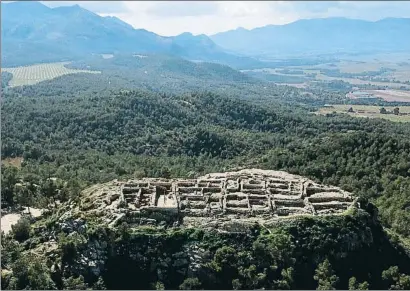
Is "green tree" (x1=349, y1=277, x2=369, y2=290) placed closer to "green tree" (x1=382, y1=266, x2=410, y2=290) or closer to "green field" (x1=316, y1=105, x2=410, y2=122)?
"green tree" (x1=382, y1=266, x2=410, y2=290)

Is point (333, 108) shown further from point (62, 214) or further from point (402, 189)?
point (62, 214)

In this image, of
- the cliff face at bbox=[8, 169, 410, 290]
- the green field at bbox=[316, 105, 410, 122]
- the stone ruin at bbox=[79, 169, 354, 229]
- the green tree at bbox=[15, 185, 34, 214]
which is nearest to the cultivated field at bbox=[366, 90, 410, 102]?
the green field at bbox=[316, 105, 410, 122]

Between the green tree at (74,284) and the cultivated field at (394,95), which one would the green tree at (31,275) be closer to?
the green tree at (74,284)

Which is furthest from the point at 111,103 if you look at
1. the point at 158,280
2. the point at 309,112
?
the point at 158,280

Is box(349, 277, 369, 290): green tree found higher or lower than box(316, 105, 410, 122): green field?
higher

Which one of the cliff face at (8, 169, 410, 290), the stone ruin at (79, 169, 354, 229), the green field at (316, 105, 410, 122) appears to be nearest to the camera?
the cliff face at (8, 169, 410, 290)

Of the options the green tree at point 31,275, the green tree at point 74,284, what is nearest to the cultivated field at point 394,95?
the green tree at point 74,284

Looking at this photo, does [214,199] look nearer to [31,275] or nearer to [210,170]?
[31,275]
